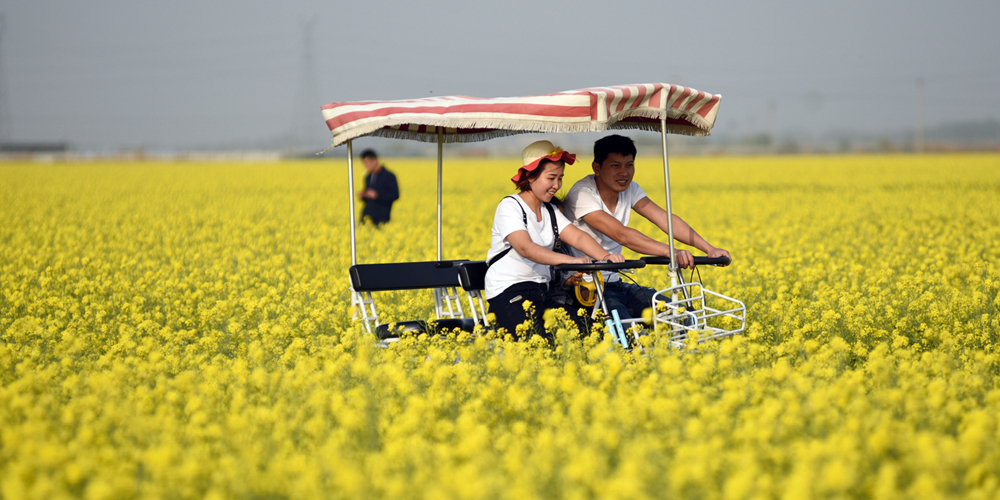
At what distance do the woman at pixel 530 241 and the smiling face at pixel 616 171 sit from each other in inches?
11.6

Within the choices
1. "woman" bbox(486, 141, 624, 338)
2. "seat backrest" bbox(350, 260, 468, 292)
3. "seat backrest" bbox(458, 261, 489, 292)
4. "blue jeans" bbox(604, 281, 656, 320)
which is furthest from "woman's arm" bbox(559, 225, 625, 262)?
"seat backrest" bbox(350, 260, 468, 292)

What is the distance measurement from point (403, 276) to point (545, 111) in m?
1.97

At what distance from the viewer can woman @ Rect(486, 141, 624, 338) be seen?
19.9 feet

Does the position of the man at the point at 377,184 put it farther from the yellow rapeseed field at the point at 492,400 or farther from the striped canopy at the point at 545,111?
the striped canopy at the point at 545,111

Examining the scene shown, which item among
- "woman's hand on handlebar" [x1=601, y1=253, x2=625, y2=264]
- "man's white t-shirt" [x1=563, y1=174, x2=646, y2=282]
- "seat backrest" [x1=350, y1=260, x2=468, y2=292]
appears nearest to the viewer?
"woman's hand on handlebar" [x1=601, y1=253, x2=625, y2=264]

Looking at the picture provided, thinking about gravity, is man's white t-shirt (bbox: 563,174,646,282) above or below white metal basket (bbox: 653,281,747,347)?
above

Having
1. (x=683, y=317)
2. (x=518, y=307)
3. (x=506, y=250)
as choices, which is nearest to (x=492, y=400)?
(x=518, y=307)

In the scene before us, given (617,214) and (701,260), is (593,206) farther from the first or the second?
(701,260)

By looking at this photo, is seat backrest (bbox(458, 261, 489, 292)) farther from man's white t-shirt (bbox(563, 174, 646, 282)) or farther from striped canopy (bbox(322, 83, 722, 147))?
striped canopy (bbox(322, 83, 722, 147))

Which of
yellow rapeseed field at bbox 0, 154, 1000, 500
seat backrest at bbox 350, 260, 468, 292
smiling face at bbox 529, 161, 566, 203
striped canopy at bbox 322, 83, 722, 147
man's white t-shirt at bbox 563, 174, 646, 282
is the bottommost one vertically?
yellow rapeseed field at bbox 0, 154, 1000, 500

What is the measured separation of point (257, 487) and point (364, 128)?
338 centimetres

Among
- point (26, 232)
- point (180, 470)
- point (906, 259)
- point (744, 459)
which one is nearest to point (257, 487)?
point (180, 470)

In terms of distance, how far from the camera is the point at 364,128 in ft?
20.9

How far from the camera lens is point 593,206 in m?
6.50
